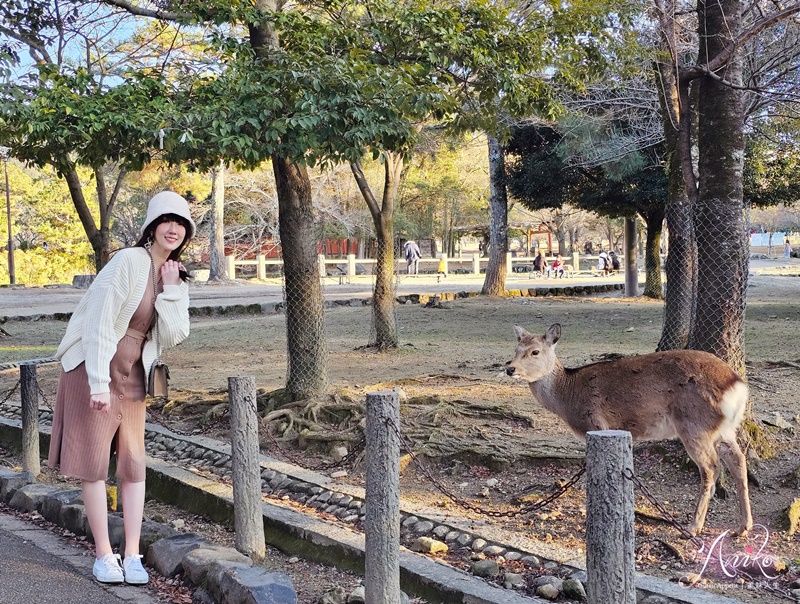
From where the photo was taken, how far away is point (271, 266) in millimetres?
45219

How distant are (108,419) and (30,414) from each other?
2.73 m

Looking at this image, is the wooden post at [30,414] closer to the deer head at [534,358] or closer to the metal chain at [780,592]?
the deer head at [534,358]

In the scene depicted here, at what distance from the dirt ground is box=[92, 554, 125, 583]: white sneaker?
1901mm

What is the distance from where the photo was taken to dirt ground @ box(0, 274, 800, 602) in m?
5.33

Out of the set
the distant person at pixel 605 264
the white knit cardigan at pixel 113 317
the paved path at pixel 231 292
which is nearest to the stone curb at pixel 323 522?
the white knit cardigan at pixel 113 317

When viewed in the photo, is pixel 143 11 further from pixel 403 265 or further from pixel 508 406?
pixel 403 265

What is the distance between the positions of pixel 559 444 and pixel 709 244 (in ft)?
6.61

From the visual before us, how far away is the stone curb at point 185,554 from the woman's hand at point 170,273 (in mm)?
1488

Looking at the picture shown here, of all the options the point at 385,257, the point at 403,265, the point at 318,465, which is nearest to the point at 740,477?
the point at 318,465

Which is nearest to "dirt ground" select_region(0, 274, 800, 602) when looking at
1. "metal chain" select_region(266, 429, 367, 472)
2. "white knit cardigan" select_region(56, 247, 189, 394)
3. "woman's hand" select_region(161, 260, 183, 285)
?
"metal chain" select_region(266, 429, 367, 472)

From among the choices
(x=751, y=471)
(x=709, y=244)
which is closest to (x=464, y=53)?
(x=709, y=244)

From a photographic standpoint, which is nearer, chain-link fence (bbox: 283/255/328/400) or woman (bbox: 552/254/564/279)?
chain-link fence (bbox: 283/255/328/400)

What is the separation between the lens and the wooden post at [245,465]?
5.14 m

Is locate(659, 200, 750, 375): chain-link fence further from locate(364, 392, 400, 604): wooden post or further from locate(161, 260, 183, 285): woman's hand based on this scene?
locate(161, 260, 183, 285): woman's hand
